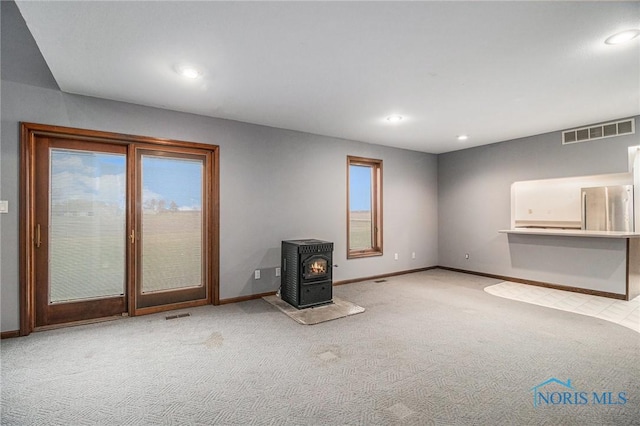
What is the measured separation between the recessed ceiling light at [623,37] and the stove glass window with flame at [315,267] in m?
Result: 3.54

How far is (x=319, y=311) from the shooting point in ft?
12.9

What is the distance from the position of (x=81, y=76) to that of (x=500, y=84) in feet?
14.0

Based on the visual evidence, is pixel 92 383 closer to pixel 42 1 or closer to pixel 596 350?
pixel 42 1

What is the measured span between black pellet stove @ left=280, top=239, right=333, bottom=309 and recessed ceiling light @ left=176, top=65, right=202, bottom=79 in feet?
7.53

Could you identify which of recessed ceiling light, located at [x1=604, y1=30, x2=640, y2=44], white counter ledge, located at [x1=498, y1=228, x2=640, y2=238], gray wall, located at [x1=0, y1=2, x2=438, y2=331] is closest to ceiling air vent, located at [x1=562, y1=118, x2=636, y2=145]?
white counter ledge, located at [x1=498, y1=228, x2=640, y2=238]

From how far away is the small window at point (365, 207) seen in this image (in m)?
5.83

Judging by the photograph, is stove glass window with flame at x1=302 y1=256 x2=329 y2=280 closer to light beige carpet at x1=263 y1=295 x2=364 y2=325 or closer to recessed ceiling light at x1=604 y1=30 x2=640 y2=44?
light beige carpet at x1=263 y1=295 x2=364 y2=325

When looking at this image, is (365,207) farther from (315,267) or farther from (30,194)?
(30,194)

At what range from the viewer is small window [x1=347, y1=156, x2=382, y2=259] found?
19.1 ft

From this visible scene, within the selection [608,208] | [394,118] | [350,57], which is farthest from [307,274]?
[608,208]

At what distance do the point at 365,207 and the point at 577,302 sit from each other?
353 centimetres

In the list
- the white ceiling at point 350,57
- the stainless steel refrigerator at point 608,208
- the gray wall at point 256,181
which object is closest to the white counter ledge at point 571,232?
the stainless steel refrigerator at point 608,208

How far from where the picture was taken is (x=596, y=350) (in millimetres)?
2811

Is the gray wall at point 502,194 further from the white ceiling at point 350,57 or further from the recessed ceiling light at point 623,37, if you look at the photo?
the recessed ceiling light at point 623,37
